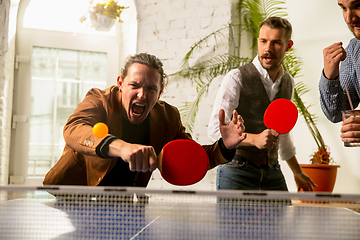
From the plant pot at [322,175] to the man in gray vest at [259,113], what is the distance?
738mm

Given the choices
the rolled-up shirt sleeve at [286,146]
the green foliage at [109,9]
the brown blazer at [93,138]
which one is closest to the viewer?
the brown blazer at [93,138]

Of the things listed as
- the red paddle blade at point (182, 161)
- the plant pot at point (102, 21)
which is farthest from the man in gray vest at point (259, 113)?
the plant pot at point (102, 21)

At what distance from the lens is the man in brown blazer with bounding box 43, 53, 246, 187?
1784 mm

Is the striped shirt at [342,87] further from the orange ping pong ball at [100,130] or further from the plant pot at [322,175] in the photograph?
the orange ping pong ball at [100,130]

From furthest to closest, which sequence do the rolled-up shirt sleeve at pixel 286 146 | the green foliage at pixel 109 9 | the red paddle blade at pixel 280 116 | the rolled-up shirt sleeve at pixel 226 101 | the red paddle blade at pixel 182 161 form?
the green foliage at pixel 109 9 < the rolled-up shirt sleeve at pixel 286 146 < the rolled-up shirt sleeve at pixel 226 101 < the red paddle blade at pixel 280 116 < the red paddle blade at pixel 182 161

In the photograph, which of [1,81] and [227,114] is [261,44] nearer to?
[227,114]

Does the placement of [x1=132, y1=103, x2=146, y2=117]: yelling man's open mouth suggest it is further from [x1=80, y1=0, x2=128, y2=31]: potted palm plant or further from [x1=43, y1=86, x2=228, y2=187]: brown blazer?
[x1=80, y1=0, x2=128, y2=31]: potted palm plant

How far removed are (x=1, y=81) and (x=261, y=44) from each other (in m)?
2.88

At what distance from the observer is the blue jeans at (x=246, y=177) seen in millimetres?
1993

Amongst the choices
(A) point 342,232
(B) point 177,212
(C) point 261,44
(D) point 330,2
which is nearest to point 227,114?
(C) point 261,44

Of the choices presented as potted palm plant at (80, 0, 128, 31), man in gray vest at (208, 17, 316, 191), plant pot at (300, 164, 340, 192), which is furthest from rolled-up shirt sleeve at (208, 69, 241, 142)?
potted palm plant at (80, 0, 128, 31)

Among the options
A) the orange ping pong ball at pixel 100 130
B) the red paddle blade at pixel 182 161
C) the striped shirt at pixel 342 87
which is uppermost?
the striped shirt at pixel 342 87

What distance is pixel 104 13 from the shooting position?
3.60 metres

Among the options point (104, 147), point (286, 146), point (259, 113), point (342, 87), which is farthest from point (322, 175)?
point (104, 147)
